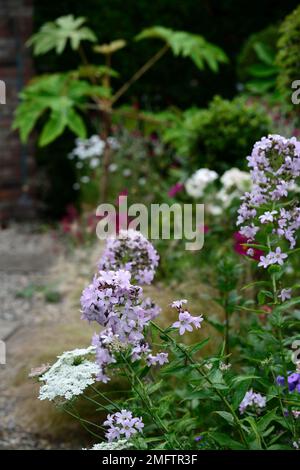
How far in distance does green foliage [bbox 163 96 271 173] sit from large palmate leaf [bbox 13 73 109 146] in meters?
0.83

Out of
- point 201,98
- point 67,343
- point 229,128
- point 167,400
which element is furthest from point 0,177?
point 167,400

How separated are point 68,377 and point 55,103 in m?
3.95

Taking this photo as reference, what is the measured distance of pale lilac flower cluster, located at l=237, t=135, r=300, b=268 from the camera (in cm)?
206

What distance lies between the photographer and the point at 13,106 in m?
7.07

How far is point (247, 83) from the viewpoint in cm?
712

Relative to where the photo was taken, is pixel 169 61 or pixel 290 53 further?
pixel 169 61

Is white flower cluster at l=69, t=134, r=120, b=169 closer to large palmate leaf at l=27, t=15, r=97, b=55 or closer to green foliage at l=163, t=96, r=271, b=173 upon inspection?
large palmate leaf at l=27, t=15, r=97, b=55

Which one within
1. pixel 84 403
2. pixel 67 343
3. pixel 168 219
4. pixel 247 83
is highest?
pixel 247 83

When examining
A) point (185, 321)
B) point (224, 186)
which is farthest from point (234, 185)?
point (185, 321)

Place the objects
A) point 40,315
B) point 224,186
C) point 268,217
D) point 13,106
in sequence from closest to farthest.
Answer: point 268,217, point 224,186, point 40,315, point 13,106

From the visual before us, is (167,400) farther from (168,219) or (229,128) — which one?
(229,128)

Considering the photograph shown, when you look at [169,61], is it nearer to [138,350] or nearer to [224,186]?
[224,186]

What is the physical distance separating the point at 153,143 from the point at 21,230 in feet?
4.72

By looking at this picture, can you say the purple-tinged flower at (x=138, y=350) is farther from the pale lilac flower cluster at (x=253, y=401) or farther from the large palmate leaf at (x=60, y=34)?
the large palmate leaf at (x=60, y=34)
